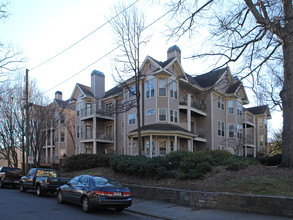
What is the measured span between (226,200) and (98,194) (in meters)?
4.75

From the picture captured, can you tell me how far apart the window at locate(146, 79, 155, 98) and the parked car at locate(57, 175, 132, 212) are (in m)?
16.8

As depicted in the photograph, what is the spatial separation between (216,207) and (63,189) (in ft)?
21.4

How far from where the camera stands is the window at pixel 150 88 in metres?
27.4

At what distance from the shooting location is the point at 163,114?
26719mm

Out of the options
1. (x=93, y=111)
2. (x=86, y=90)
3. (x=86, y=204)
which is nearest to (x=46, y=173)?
(x=86, y=204)

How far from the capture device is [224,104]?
114 feet

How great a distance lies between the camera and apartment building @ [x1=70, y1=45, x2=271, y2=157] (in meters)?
26.7

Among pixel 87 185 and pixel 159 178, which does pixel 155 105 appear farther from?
pixel 87 185

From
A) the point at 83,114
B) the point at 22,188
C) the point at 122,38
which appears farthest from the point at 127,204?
the point at 83,114

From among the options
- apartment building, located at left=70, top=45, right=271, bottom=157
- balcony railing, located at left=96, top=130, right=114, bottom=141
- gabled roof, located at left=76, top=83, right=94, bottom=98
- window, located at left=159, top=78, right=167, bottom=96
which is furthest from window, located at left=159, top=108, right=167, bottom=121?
gabled roof, located at left=76, top=83, right=94, bottom=98

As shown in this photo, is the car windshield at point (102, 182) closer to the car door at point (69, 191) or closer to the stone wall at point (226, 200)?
the car door at point (69, 191)

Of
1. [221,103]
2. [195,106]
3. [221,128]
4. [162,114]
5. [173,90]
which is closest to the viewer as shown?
[162,114]

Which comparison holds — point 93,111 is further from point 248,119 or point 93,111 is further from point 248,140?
point 248,119

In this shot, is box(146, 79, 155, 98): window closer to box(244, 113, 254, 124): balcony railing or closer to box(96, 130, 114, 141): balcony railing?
box(96, 130, 114, 141): balcony railing
